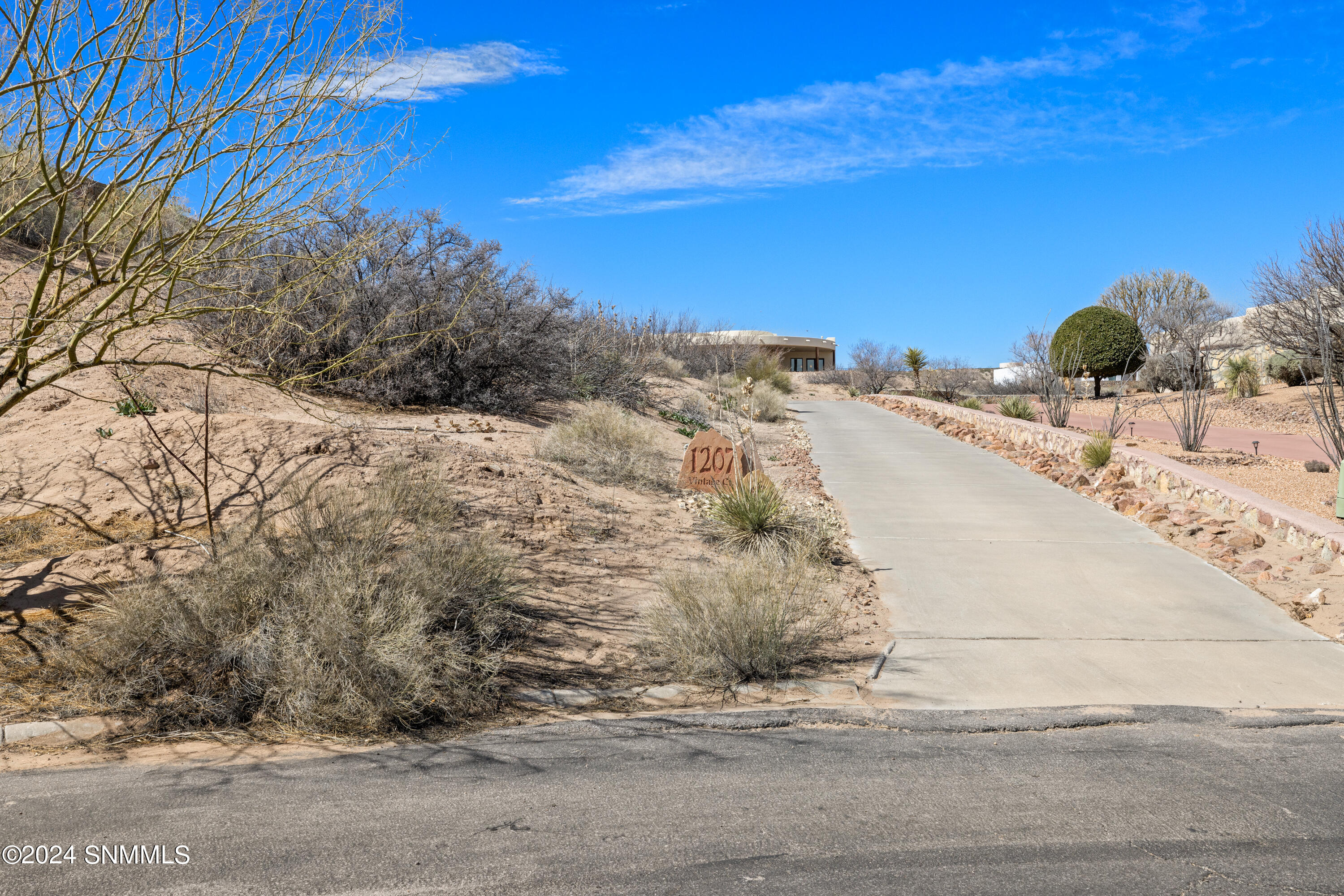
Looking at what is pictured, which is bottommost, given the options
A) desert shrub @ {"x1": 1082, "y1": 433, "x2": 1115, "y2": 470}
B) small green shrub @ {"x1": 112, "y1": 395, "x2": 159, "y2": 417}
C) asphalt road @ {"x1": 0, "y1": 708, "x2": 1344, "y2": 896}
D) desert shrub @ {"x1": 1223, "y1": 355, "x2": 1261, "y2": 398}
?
asphalt road @ {"x1": 0, "y1": 708, "x2": 1344, "y2": 896}

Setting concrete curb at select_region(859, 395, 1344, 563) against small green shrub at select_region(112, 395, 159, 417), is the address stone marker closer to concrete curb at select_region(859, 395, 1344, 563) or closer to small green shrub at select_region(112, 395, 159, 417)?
concrete curb at select_region(859, 395, 1344, 563)

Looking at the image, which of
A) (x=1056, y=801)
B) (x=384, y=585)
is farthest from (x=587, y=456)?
(x=1056, y=801)

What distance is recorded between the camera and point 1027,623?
21.6 ft

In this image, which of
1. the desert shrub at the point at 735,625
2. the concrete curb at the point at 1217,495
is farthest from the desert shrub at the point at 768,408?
the desert shrub at the point at 735,625

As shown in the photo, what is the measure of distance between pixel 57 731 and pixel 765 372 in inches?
1216

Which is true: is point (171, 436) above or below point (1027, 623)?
above

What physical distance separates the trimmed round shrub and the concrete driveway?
934 inches

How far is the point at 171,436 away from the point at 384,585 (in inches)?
165

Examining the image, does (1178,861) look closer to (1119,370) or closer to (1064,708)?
(1064,708)

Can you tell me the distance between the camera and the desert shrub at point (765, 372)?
1315 inches

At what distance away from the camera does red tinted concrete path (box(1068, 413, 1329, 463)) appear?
608 inches

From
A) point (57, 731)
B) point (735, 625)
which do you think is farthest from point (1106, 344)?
point (57, 731)

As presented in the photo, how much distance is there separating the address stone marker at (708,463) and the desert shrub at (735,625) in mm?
4780

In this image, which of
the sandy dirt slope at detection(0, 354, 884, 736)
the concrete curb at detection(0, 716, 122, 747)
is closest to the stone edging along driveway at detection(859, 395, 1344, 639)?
the sandy dirt slope at detection(0, 354, 884, 736)
